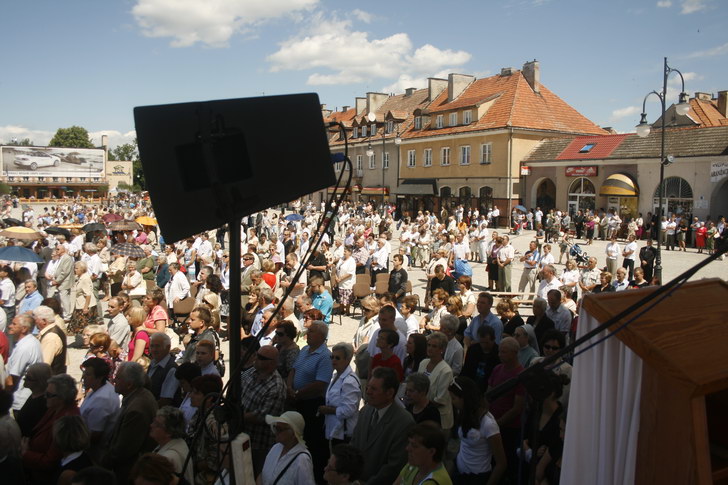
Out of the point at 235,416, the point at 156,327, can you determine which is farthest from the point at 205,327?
the point at 235,416

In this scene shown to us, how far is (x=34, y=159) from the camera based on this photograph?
9331cm

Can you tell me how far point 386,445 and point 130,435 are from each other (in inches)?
77.1

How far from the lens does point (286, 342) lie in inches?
239

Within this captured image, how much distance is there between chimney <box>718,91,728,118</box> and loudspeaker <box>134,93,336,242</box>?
53513mm

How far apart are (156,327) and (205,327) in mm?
1109

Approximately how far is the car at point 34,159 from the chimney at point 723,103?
9407cm

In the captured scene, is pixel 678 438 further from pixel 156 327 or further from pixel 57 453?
pixel 156 327

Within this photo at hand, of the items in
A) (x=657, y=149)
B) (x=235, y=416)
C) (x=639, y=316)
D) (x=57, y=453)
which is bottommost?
(x=57, y=453)

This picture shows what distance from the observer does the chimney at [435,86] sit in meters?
49.2

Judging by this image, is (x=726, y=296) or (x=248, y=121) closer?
(x=248, y=121)

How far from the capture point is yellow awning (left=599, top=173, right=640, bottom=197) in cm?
3036

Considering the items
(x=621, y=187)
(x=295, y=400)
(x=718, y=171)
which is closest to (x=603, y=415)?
(x=295, y=400)

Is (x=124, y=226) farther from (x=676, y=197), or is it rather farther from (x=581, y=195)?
(x=676, y=197)

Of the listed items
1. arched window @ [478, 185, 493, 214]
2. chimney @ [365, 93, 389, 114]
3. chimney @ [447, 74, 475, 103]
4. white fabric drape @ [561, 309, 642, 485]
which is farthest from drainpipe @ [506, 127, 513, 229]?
white fabric drape @ [561, 309, 642, 485]
